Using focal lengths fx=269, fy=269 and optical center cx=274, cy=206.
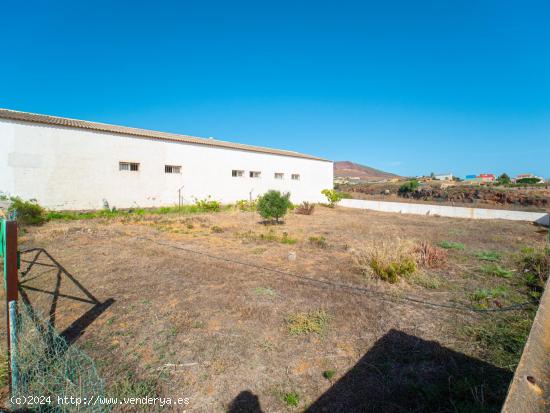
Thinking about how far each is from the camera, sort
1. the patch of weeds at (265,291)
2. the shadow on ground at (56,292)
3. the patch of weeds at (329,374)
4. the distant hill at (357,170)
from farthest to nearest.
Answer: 1. the distant hill at (357,170)
2. the patch of weeds at (265,291)
3. the shadow on ground at (56,292)
4. the patch of weeds at (329,374)

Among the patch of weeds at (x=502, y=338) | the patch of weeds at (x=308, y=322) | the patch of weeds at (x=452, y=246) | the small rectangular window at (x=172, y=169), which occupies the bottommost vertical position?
the patch of weeds at (x=308, y=322)

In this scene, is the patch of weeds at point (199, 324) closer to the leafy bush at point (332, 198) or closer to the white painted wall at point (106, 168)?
the white painted wall at point (106, 168)

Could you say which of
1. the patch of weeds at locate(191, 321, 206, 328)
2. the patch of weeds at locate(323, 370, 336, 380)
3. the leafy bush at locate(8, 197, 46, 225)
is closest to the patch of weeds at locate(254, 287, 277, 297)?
the patch of weeds at locate(191, 321, 206, 328)

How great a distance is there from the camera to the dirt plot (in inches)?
94.2

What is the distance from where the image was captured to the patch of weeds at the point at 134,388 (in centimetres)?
235

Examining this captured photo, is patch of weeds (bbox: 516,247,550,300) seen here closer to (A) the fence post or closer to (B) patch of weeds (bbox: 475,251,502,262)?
(B) patch of weeds (bbox: 475,251,502,262)

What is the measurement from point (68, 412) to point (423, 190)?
1318 inches

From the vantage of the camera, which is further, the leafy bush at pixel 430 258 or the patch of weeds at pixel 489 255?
the patch of weeds at pixel 489 255

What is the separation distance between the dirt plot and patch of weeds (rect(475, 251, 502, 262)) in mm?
59

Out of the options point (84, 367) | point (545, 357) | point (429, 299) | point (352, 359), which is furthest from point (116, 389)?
point (429, 299)

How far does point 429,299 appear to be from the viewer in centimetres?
420

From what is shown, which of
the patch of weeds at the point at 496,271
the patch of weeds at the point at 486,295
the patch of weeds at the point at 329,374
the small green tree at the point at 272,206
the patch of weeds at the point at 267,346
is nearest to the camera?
the patch of weeds at the point at 329,374

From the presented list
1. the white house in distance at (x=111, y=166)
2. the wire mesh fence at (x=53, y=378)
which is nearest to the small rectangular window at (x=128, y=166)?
the white house in distance at (x=111, y=166)

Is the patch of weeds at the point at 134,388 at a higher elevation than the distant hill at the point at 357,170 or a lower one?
lower
